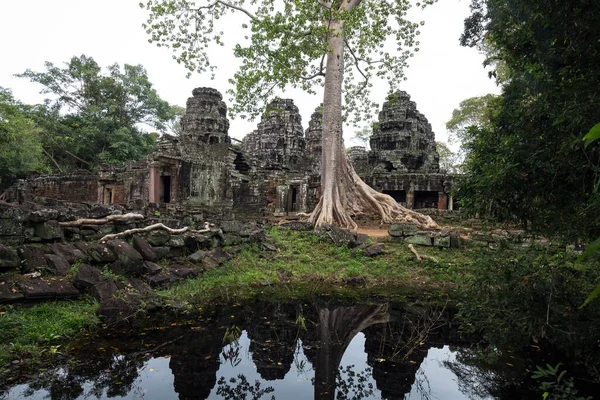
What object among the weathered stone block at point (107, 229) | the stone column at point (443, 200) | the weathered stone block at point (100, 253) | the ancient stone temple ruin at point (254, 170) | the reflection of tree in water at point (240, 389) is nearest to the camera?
the reflection of tree in water at point (240, 389)

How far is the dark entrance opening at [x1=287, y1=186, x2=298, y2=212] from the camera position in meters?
18.0

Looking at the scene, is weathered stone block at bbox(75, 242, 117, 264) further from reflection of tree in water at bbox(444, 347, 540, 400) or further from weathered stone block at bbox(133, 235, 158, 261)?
reflection of tree in water at bbox(444, 347, 540, 400)

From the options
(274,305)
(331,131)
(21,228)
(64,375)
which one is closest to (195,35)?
(331,131)

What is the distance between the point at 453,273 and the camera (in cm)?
730

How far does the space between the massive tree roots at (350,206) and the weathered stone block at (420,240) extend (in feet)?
6.76

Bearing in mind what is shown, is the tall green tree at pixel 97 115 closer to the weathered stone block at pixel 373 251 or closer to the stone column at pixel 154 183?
the stone column at pixel 154 183

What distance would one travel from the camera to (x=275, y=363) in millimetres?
3557

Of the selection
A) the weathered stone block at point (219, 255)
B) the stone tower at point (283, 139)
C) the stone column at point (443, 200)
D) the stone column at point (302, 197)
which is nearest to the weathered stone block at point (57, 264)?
the weathered stone block at point (219, 255)

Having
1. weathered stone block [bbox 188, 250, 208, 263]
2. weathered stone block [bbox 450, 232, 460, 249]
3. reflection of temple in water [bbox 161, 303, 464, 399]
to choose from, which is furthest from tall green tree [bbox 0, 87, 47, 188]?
weathered stone block [bbox 450, 232, 460, 249]

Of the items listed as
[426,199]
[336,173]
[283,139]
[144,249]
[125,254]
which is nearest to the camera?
[125,254]

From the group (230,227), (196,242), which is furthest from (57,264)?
(230,227)

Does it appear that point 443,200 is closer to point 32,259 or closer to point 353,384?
point 353,384

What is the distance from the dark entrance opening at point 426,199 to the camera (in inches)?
849

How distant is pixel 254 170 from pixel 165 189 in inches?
211
